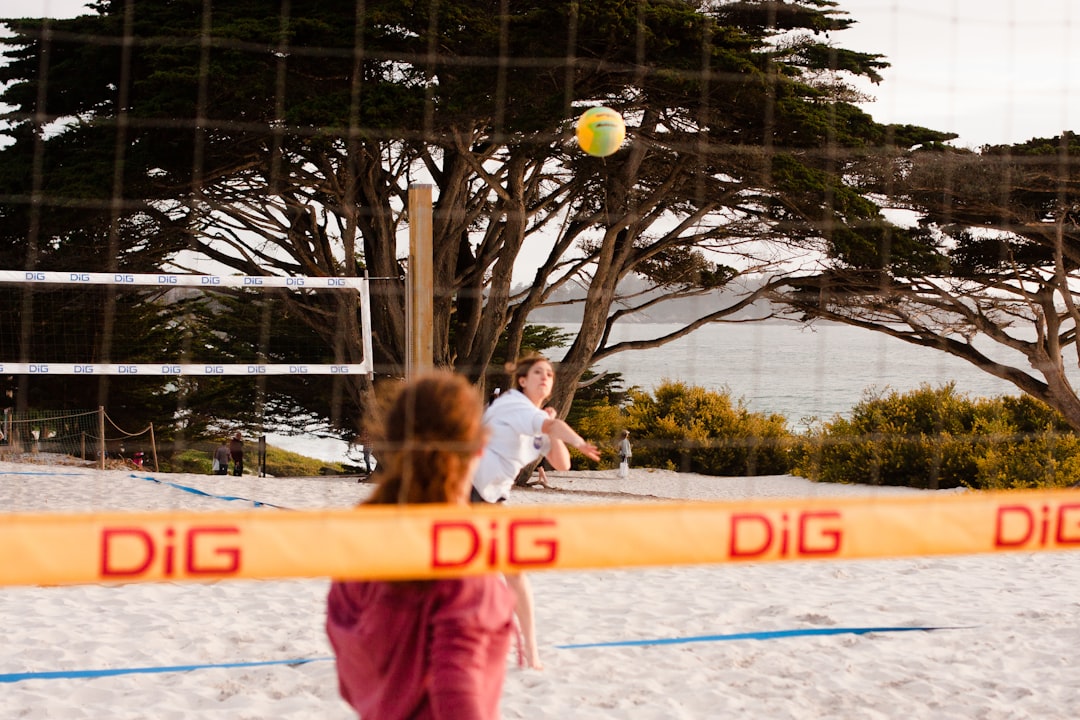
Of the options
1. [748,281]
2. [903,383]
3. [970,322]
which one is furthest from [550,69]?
[903,383]

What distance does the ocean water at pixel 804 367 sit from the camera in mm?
25703

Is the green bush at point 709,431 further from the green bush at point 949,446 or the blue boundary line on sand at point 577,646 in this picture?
the blue boundary line on sand at point 577,646

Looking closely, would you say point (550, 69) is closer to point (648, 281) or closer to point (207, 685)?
point (648, 281)

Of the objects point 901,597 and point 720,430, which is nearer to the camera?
point 901,597

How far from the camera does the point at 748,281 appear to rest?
13.5 meters

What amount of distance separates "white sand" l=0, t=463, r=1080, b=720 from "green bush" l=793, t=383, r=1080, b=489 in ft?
26.3

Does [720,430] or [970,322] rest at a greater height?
[970,322]

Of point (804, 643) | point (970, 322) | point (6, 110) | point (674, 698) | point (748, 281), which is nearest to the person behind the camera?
point (674, 698)

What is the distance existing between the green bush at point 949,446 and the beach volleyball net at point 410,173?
1.60m

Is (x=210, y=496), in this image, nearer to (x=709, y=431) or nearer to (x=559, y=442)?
(x=559, y=442)

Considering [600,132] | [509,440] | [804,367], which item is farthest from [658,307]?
[804,367]

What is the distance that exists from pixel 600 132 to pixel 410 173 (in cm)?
672

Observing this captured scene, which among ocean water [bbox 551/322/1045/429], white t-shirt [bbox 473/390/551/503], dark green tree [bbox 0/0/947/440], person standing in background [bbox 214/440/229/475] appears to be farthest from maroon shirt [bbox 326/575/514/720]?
ocean water [bbox 551/322/1045/429]

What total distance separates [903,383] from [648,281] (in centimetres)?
3146
